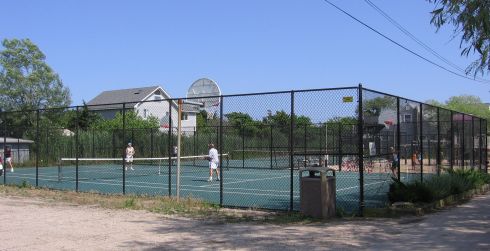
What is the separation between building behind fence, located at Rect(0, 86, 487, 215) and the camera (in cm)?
1458

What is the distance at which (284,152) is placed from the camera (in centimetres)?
3275

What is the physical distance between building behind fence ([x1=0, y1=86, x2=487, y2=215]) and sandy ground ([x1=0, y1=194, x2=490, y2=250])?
191 cm

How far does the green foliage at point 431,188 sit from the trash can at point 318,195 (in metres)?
2.38

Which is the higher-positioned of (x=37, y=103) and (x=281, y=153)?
(x=37, y=103)

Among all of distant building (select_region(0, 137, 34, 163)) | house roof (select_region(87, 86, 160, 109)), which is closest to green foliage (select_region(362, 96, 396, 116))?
distant building (select_region(0, 137, 34, 163))

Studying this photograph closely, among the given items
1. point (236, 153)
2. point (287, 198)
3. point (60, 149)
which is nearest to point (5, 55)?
point (60, 149)

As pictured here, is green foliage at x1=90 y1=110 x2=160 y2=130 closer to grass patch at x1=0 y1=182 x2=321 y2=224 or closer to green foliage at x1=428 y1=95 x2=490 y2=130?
grass patch at x1=0 y1=182 x2=321 y2=224

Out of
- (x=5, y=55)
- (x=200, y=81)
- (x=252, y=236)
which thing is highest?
(x=5, y=55)

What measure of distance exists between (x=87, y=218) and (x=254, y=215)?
3.89 meters

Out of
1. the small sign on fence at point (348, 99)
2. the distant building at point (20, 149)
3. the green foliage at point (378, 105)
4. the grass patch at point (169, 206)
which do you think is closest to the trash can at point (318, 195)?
the grass patch at point (169, 206)

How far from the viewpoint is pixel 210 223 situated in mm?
11742

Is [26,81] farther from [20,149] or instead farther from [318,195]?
[318,195]

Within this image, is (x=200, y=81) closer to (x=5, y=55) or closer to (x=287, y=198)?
(x=287, y=198)

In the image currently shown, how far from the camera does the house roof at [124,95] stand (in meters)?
68.9
